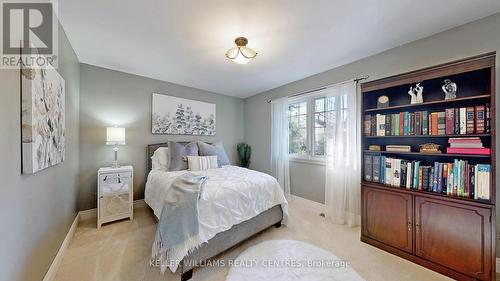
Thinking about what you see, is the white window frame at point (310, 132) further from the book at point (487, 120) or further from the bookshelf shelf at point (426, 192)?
the book at point (487, 120)

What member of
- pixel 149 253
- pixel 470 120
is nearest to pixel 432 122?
pixel 470 120

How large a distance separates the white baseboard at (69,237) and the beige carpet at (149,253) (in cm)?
5

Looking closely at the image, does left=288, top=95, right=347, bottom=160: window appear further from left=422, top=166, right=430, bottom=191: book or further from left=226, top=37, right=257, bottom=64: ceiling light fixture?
left=226, top=37, right=257, bottom=64: ceiling light fixture

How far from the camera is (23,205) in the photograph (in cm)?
116

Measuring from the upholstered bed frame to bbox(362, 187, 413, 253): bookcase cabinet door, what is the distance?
107 cm

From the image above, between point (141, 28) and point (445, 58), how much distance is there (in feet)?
10.5

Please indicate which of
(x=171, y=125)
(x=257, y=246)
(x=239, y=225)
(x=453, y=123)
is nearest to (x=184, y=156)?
(x=171, y=125)

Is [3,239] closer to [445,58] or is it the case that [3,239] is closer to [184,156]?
[184,156]

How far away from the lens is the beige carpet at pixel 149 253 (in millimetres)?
1618

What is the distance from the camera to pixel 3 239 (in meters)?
0.94

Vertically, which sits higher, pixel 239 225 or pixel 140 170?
pixel 140 170

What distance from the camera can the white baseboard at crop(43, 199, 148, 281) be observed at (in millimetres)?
1538

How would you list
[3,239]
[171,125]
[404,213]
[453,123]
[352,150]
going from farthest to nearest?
1. [171,125]
2. [352,150]
3. [404,213]
4. [453,123]
5. [3,239]

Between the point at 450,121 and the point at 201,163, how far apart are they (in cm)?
305
